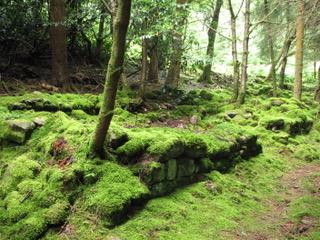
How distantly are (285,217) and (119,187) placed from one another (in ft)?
9.22

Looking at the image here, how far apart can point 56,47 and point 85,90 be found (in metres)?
1.57

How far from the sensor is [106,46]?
639 inches

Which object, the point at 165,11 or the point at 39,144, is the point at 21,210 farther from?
the point at 165,11

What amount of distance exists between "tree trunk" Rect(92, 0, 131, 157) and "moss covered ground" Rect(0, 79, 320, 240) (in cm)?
66

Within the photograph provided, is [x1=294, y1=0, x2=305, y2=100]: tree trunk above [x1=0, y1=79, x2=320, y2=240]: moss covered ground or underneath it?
above

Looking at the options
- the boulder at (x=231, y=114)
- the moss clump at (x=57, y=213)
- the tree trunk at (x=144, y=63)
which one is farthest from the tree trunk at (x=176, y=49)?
the moss clump at (x=57, y=213)

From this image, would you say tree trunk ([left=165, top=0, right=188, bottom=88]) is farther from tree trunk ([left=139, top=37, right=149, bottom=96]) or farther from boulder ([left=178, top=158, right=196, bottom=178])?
boulder ([left=178, top=158, right=196, bottom=178])

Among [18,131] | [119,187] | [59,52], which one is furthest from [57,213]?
[59,52]

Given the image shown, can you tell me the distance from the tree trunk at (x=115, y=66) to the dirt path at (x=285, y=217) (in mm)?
2263

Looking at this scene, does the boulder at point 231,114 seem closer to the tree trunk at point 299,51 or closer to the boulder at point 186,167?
the tree trunk at point 299,51

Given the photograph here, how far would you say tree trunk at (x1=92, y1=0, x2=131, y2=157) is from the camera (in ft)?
14.8

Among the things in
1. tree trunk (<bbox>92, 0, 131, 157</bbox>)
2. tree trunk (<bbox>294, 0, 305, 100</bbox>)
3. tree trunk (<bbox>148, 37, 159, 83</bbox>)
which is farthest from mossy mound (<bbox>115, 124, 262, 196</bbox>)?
tree trunk (<bbox>294, 0, 305, 100</bbox>)

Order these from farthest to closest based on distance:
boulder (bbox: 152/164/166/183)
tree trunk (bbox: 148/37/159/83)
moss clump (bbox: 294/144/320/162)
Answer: tree trunk (bbox: 148/37/159/83), moss clump (bbox: 294/144/320/162), boulder (bbox: 152/164/166/183)

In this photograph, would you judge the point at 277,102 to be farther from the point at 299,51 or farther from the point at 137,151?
the point at 137,151
